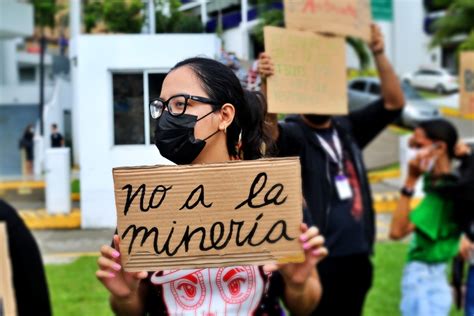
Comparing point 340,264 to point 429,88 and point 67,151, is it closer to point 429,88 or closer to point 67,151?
point 67,151

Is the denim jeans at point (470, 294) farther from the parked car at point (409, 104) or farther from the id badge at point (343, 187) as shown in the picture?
the parked car at point (409, 104)

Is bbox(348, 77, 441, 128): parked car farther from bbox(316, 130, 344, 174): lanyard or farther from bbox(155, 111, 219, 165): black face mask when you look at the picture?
bbox(155, 111, 219, 165): black face mask

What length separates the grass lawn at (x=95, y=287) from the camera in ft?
10.2

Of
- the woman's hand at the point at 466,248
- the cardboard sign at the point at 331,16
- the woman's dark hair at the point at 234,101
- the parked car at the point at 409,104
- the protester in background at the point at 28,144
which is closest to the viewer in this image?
the woman's dark hair at the point at 234,101

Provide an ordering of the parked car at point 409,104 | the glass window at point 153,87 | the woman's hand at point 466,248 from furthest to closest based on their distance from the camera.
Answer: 1. the parked car at point 409,104
2. the woman's hand at point 466,248
3. the glass window at point 153,87

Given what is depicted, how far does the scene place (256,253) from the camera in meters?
1.44

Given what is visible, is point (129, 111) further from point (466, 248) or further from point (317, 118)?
point (466, 248)

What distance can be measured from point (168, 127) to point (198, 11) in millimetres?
819

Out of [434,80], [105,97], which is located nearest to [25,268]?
[105,97]

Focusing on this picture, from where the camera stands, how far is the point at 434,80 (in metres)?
A: 25.4

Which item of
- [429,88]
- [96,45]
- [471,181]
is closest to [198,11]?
[96,45]

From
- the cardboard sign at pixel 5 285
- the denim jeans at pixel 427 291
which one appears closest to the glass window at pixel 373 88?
the denim jeans at pixel 427 291

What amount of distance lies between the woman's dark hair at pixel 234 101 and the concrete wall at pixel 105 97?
0.24 meters

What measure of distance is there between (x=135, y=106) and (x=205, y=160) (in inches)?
10.9
